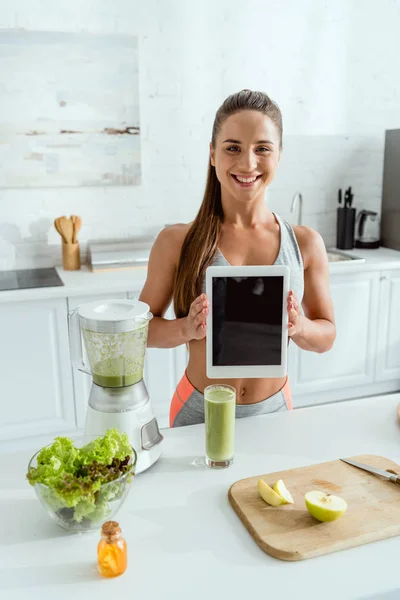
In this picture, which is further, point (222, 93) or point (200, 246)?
point (222, 93)

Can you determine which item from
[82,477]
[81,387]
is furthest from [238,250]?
[81,387]

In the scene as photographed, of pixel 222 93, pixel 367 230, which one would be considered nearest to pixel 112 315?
pixel 222 93

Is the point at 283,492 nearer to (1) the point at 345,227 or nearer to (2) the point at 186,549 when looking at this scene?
(2) the point at 186,549

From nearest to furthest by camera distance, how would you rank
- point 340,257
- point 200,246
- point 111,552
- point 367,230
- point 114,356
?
1. point 111,552
2. point 114,356
3. point 200,246
4. point 340,257
5. point 367,230

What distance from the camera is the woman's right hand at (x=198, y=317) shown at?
125 centimetres

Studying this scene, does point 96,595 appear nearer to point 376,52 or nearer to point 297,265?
point 297,265

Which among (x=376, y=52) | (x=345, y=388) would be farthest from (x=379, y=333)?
(x=376, y=52)

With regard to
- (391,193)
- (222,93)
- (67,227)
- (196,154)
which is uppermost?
(222,93)

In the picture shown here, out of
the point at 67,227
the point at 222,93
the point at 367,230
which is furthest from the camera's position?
the point at 367,230

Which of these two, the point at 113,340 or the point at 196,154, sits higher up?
the point at 196,154

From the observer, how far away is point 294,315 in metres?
1.27

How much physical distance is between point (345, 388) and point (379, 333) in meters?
0.38

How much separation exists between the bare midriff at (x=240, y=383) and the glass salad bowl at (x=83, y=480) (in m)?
0.53

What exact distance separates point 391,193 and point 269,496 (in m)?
3.00
